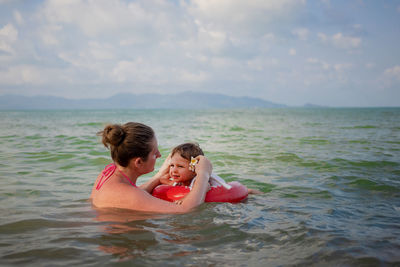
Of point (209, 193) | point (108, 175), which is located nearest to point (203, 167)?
point (209, 193)

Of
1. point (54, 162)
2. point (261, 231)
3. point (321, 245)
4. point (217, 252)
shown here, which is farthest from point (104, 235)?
point (54, 162)

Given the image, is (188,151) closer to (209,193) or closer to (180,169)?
(180,169)

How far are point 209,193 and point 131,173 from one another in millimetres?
1254

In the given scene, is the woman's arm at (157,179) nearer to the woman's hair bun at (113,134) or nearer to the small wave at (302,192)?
the woman's hair bun at (113,134)

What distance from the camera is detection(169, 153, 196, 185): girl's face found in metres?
4.74

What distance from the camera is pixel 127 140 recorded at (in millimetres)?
3576

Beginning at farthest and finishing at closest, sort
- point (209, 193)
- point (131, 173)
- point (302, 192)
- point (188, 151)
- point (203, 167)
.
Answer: point (302, 192) → point (188, 151) → point (209, 193) → point (203, 167) → point (131, 173)

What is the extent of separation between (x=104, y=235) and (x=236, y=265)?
1.49 meters

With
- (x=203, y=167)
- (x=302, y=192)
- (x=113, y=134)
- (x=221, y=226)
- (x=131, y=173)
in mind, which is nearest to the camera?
(x=113, y=134)

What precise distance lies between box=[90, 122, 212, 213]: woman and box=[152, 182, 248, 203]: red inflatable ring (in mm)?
522

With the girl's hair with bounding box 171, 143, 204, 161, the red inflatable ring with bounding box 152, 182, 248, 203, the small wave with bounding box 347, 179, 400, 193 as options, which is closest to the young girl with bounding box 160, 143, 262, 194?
the girl's hair with bounding box 171, 143, 204, 161

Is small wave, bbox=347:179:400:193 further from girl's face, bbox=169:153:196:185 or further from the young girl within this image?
girl's face, bbox=169:153:196:185

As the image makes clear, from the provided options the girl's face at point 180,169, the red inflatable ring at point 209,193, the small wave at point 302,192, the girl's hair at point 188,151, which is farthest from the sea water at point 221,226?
the girl's hair at point 188,151

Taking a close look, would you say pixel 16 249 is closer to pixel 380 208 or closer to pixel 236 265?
pixel 236 265
